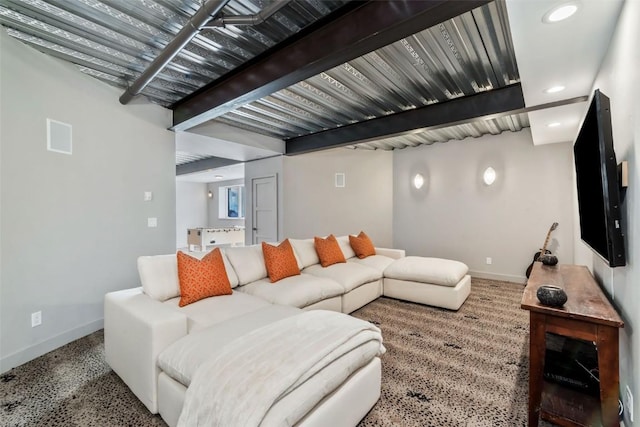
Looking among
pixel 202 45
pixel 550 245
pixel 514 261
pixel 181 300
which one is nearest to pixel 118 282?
pixel 181 300

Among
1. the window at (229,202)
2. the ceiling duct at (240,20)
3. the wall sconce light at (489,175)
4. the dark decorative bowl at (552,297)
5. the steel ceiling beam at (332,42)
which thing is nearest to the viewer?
the dark decorative bowl at (552,297)

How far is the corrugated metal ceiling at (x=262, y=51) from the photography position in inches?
78.5

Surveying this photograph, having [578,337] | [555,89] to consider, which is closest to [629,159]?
[578,337]

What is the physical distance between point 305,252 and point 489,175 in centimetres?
367

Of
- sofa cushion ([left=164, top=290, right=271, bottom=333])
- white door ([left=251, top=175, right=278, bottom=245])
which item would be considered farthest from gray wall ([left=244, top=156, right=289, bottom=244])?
sofa cushion ([left=164, top=290, right=271, bottom=333])

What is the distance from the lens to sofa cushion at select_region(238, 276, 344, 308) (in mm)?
2715

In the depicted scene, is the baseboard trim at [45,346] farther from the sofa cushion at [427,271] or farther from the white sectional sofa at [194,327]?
the sofa cushion at [427,271]

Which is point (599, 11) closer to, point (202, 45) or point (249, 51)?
point (249, 51)

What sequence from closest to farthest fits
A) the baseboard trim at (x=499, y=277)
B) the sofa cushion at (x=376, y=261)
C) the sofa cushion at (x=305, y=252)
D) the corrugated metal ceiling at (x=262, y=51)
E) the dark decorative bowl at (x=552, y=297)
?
the dark decorative bowl at (x=552, y=297) < the corrugated metal ceiling at (x=262, y=51) < the sofa cushion at (x=305, y=252) < the sofa cushion at (x=376, y=261) < the baseboard trim at (x=499, y=277)

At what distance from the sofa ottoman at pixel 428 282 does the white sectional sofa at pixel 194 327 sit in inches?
42.4

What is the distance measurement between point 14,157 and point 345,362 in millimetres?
Answer: 3110

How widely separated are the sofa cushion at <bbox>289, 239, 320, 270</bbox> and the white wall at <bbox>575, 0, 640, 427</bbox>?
2884mm

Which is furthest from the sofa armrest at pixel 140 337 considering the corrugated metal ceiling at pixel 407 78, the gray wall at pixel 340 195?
the gray wall at pixel 340 195

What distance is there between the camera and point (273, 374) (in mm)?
1275
